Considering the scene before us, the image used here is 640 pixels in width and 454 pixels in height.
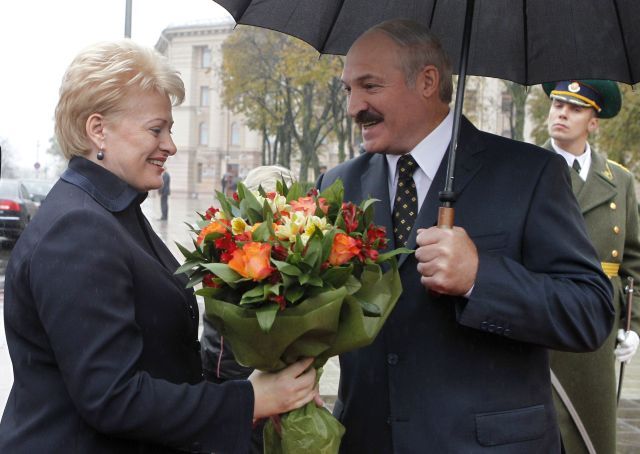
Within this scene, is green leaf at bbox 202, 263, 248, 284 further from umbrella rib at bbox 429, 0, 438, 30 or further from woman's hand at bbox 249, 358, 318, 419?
umbrella rib at bbox 429, 0, 438, 30

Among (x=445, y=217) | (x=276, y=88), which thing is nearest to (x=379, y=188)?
(x=445, y=217)

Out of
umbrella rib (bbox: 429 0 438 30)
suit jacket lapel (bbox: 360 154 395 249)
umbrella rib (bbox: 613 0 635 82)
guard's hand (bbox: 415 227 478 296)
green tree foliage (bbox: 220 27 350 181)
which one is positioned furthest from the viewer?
green tree foliage (bbox: 220 27 350 181)

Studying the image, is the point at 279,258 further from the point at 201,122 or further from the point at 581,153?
the point at 201,122

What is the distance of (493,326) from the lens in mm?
2629

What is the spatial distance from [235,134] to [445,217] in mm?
77018

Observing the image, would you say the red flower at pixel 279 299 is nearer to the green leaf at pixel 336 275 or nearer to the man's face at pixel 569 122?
the green leaf at pixel 336 275

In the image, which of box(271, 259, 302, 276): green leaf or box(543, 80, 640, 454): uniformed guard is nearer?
box(271, 259, 302, 276): green leaf

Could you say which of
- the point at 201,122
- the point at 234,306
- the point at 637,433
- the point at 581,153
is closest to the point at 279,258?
the point at 234,306

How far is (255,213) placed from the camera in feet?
8.03

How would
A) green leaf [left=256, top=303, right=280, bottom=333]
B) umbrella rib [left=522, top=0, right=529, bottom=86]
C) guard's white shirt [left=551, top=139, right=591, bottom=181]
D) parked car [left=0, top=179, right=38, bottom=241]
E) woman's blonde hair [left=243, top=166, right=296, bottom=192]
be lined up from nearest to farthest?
green leaf [left=256, top=303, right=280, bottom=333], umbrella rib [left=522, top=0, right=529, bottom=86], guard's white shirt [left=551, top=139, right=591, bottom=181], woman's blonde hair [left=243, top=166, right=296, bottom=192], parked car [left=0, top=179, right=38, bottom=241]

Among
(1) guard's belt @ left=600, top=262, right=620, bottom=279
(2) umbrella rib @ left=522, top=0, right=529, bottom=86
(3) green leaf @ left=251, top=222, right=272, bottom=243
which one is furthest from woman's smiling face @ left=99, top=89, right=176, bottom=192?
(1) guard's belt @ left=600, top=262, right=620, bottom=279

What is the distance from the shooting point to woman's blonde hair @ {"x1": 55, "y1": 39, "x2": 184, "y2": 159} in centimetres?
A: 259

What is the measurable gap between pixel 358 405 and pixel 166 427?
0.82 m

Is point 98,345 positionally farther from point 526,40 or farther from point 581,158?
point 581,158
